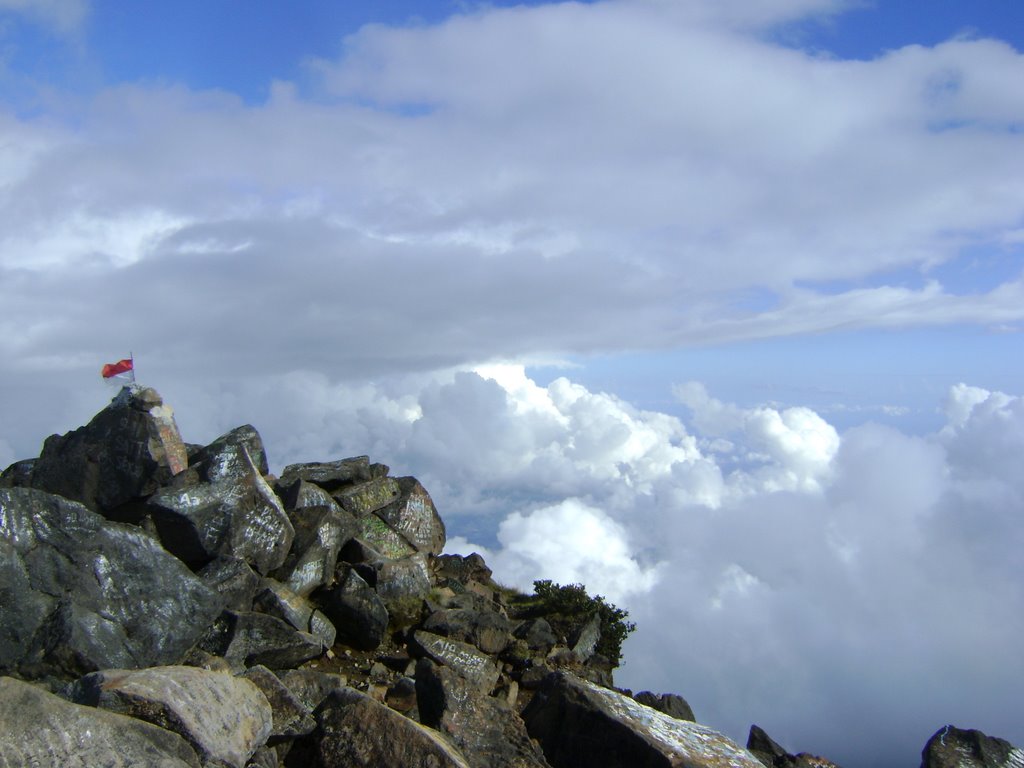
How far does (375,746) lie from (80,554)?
774cm

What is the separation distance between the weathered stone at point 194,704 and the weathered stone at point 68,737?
0.58 m

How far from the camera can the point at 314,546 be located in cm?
2034

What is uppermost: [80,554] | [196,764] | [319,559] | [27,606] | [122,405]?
[122,405]

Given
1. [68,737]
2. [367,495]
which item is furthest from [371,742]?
[367,495]

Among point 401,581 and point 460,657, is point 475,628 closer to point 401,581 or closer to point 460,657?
point 460,657

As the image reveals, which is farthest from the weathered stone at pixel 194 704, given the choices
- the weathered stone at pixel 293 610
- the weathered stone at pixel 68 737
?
the weathered stone at pixel 293 610

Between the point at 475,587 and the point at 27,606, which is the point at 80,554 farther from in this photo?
the point at 475,587

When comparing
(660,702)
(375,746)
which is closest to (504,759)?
(375,746)

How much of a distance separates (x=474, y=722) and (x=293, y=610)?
23.1 ft

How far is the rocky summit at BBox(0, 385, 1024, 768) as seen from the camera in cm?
1041

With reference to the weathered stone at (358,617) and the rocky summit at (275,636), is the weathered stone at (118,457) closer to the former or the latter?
the rocky summit at (275,636)

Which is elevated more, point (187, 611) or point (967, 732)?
point (967, 732)

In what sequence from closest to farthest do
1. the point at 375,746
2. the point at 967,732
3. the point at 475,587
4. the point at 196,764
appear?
1. the point at 196,764
2. the point at 375,746
3. the point at 967,732
4. the point at 475,587

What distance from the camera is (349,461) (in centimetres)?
2631
